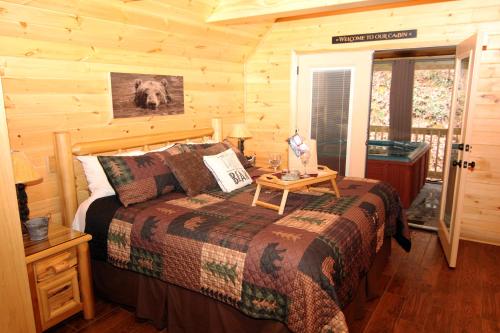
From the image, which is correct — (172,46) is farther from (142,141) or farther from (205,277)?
(205,277)

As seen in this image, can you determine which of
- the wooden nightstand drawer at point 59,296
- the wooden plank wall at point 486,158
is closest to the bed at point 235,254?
the wooden nightstand drawer at point 59,296

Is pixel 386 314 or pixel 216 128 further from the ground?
pixel 216 128

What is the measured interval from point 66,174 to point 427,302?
2.79m

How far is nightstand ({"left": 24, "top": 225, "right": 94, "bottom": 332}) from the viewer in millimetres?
2180

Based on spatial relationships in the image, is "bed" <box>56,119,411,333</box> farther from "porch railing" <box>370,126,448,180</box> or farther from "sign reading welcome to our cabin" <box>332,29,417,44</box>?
"porch railing" <box>370,126,448,180</box>

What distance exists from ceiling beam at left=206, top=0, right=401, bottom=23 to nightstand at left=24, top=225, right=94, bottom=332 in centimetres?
215

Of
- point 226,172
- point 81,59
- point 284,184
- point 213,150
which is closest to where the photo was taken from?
point 284,184

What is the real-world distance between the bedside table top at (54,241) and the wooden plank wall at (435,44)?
278cm

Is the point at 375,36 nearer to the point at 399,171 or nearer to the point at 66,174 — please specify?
the point at 399,171

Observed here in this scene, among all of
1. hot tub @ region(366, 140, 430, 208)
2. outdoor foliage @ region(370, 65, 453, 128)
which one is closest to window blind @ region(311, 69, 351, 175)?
→ hot tub @ region(366, 140, 430, 208)

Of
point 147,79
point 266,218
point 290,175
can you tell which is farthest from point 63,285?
point 147,79

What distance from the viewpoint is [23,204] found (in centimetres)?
237

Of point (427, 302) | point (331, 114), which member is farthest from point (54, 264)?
point (331, 114)

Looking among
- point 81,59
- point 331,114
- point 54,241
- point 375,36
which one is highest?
point 375,36
